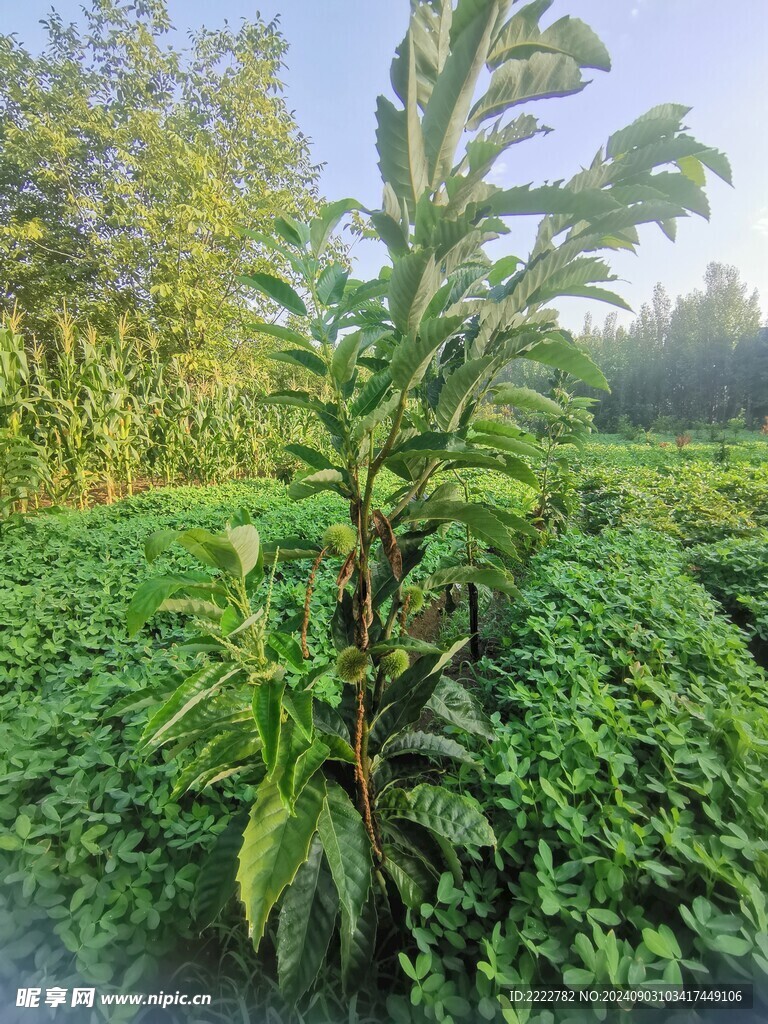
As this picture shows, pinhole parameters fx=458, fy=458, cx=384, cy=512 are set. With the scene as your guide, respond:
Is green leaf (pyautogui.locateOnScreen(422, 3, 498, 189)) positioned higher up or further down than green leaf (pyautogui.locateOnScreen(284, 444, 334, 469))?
higher up

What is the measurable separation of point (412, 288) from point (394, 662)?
0.71 metres

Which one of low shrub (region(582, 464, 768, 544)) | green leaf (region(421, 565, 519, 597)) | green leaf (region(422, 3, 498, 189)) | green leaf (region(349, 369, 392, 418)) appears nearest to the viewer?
green leaf (region(422, 3, 498, 189))

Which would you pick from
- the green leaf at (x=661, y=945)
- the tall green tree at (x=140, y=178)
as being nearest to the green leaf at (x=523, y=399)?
the green leaf at (x=661, y=945)

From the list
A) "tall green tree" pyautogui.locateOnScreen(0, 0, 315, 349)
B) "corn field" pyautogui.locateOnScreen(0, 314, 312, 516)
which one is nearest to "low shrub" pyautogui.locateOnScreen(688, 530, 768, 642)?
"corn field" pyautogui.locateOnScreen(0, 314, 312, 516)

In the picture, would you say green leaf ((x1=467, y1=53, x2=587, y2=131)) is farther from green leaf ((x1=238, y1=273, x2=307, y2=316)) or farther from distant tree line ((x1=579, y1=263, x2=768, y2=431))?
distant tree line ((x1=579, y1=263, x2=768, y2=431))

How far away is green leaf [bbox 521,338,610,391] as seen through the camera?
78 centimetres

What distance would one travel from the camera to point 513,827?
1076 millimetres

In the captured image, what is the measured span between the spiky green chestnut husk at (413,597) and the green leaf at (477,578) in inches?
1.0

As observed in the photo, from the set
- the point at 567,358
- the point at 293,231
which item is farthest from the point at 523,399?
the point at 293,231

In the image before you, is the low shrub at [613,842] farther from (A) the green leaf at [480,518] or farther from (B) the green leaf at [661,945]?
(A) the green leaf at [480,518]

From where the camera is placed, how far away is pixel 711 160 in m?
0.64

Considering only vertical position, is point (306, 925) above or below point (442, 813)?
below

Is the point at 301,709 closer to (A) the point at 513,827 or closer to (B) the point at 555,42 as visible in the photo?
(A) the point at 513,827

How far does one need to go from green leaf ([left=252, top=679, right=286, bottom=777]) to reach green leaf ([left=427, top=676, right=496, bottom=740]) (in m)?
0.43
